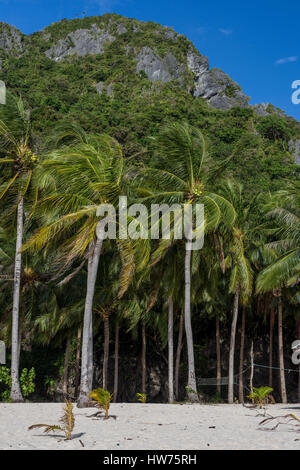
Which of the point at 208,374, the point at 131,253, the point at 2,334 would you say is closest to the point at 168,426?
the point at 131,253

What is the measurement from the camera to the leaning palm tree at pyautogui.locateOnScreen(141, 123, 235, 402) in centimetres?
1417

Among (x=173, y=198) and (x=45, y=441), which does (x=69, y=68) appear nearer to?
(x=173, y=198)

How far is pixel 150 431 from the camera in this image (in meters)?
7.87

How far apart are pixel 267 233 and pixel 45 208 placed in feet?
32.4

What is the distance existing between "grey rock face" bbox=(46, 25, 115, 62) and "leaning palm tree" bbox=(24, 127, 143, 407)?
298 feet

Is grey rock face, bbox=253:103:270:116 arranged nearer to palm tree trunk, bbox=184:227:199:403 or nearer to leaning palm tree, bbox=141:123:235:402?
leaning palm tree, bbox=141:123:235:402

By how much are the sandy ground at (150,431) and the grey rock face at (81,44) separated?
314 feet

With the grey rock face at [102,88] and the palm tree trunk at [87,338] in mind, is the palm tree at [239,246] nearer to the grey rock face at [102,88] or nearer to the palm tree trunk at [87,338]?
the palm tree trunk at [87,338]

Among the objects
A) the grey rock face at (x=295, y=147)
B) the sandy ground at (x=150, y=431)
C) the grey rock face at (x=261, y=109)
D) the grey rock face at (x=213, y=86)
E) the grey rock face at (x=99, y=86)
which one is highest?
the grey rock face at (x=213, y=86)

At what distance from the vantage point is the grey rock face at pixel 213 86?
84.9 metres

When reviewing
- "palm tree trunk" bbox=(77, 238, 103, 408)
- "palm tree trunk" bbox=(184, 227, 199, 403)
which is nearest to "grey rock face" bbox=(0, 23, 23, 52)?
"palm tree trunk" bbox=(184, 227, 199, 403)

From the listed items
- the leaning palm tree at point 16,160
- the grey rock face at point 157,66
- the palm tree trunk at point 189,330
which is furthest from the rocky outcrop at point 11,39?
the palm tree trunk at point 189,330

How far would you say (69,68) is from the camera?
8069 cm

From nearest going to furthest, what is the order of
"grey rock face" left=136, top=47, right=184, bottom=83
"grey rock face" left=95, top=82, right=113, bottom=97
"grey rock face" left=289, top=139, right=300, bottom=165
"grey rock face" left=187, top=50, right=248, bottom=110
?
"grey rock face" left=289, top=139, right=300, bottom=165
"grey rock face" left=95, top=82, right=113, bottom=97
"grey rock face" left=187, top=50, right=248, bottom=110
"grey rock face" left=136, top=47, right=184, bottom=83
